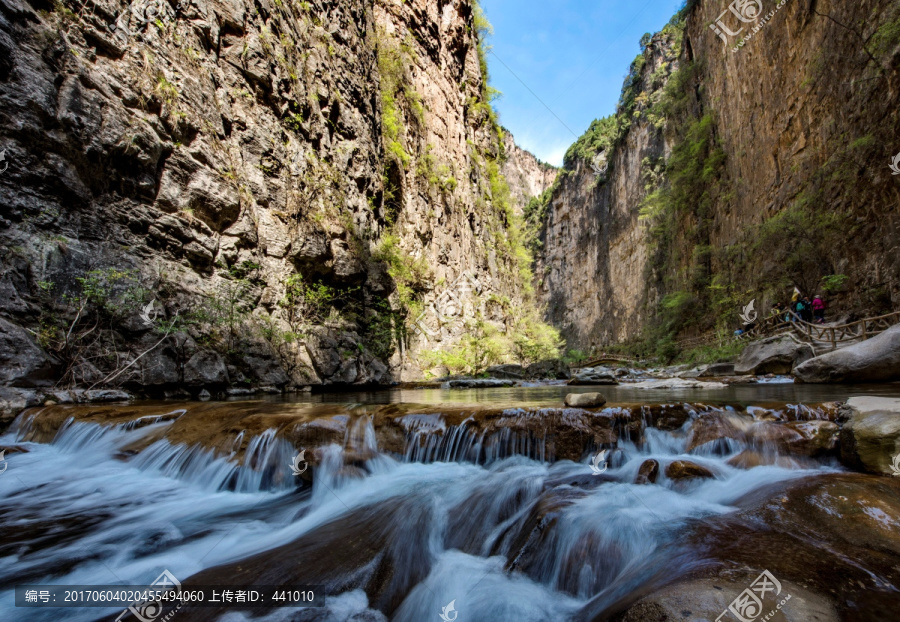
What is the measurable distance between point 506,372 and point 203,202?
1189 centimetres

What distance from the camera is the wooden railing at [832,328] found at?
7926mm

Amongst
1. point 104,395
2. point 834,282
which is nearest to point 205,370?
point 104,395

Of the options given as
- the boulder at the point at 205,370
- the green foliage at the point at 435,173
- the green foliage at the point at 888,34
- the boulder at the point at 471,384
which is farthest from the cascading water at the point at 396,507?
the green foliage at the point at 435,173

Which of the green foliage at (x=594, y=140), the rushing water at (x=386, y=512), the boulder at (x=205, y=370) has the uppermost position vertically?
the green foliage at (x=594, y=140)

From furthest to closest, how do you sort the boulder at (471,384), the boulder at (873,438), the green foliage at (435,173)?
the green foliage at (435,173) → the boulder at (471,384) → the boulder at (873,438)

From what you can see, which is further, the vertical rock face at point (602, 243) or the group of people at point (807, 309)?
the vertical rock face at point (602, 243)

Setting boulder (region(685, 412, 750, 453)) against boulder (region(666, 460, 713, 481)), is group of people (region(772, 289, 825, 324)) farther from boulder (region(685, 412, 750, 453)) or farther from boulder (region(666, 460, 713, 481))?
boulder (region(666, 460, 713, 481))

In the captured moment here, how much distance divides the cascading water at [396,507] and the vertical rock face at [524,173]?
5749 cm

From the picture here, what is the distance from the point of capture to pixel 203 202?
8.72m

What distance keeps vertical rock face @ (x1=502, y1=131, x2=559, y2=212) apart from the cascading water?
5749cm

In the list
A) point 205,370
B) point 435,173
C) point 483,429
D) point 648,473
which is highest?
point 435,173

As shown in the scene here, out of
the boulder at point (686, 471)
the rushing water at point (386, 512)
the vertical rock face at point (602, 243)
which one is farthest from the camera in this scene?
the vertical rock face at point (602, 243)

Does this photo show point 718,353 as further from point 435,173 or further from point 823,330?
point 435,173

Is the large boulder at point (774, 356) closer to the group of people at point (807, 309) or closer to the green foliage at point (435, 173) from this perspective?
the group of people at point (807, 309)
